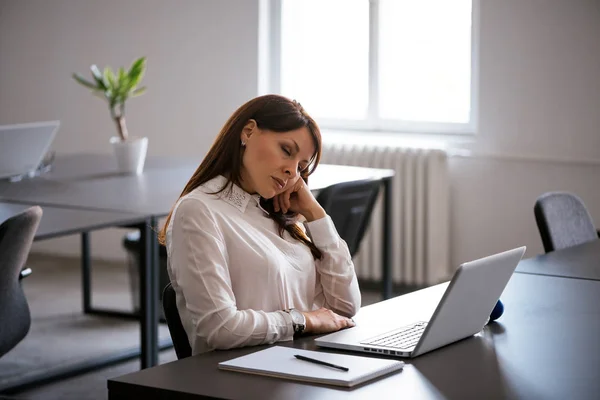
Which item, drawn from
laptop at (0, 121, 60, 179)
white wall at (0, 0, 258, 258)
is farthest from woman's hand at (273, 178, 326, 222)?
white wall at (0, 0, 258, 258)

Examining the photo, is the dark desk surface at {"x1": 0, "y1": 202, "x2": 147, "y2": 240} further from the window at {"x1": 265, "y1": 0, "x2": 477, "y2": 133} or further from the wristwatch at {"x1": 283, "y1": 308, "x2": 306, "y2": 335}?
the window at {"x1": 265, "y1": 0, "x2": 477, "y2": 133}

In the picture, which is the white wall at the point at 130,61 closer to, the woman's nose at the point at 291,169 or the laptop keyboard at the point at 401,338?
the woman's nose at the point at 291,169

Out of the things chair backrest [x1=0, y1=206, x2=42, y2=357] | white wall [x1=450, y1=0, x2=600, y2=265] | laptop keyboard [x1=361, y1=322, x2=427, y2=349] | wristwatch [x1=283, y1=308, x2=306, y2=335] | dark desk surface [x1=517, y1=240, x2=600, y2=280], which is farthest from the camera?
white wall [x1=450, y1=0, x2=600, y2=265]

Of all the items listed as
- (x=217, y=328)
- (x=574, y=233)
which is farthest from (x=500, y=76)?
(x=217, y=328)

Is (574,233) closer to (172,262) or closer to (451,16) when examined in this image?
(172,262)


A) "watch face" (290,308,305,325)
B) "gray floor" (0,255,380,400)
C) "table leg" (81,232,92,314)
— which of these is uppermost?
"watch face" (290,308,305,325)

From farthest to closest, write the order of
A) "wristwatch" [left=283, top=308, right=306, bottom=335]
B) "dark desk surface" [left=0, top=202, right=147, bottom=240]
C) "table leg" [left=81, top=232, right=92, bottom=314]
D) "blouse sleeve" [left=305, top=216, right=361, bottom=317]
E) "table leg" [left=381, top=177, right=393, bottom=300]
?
"table leg" [left=81, top=232, right=92, bottom=314], "table leg" [left=381, top=177, right=393, bottom=300], "dark desk surface" [left=0, top=202, right=147, bottom=240], "blouse sleeve" [left=305, top=216, right=361, bottom=317], "wristwatch" [left=283, top=308, right=306, bottom=335]

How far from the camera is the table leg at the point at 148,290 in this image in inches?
133

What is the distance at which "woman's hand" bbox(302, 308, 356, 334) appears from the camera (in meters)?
1.95

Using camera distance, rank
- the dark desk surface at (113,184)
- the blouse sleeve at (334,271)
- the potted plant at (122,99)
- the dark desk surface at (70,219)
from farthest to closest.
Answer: the potted plant at (122,99) < the dark desk surface at (113,184) < the dark desk surface at (70,219) < the blouse sleeve at (334,271)

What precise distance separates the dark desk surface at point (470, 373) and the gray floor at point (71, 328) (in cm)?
210

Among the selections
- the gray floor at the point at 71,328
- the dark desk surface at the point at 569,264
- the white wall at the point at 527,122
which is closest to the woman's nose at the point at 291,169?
the dark desk surface at the point at 569,264

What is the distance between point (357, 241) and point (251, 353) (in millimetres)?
2543

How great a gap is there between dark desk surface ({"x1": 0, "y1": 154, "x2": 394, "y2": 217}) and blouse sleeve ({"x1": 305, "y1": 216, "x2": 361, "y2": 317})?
4.30 feet
